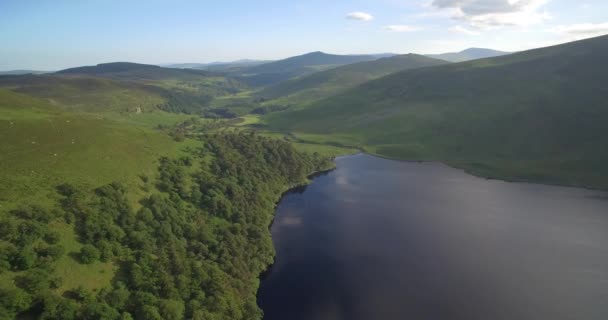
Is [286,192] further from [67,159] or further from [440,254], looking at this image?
[67,159]

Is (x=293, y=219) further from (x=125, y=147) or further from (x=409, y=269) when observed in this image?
(x=125, y=147)

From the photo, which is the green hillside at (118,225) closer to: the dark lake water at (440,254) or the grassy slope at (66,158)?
the grassy slope at (66,158)

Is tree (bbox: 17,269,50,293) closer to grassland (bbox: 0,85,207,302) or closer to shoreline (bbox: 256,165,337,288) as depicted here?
grassland (bbox: 0,85,207,302)

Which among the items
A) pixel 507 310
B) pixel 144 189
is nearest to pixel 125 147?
pixel 144 189

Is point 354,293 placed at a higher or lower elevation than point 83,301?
lower

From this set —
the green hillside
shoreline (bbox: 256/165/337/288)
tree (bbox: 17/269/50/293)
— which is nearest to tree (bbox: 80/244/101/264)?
the green hillside
